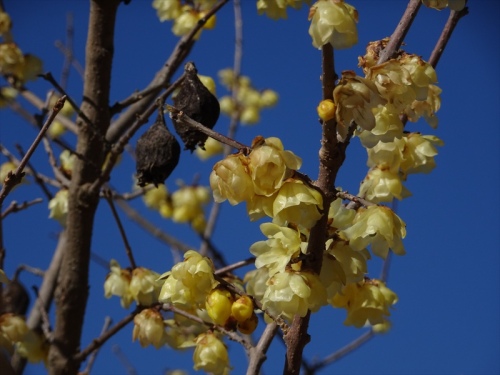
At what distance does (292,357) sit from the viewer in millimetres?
1701

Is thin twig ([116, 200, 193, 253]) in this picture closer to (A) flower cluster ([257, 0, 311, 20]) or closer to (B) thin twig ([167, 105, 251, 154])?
(A) flower cluster ([257, 0, 311, 20])

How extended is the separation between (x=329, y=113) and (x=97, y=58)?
1593mm

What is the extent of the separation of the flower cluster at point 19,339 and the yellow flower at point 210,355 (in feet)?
2.49

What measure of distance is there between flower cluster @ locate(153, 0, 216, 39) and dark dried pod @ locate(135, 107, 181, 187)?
1837mm

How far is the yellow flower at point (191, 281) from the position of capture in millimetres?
1802

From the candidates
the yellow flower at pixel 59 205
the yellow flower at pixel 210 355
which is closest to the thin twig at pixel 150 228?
the yellow flower at pixel 59 205

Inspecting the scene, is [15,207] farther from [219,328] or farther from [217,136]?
[217,136]

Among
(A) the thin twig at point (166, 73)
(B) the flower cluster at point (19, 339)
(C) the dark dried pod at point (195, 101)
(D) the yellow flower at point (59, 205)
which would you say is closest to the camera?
(C) the dark dried pod at point (195, 101)

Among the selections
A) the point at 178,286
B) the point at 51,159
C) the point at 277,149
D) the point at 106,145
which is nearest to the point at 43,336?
the point at 51,159

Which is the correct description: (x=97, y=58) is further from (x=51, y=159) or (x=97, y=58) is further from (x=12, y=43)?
(x=12, y=43)

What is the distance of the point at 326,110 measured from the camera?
4.80 ft

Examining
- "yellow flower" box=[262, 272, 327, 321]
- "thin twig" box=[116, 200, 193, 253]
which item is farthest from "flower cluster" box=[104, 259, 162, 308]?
"thin twig" box=[116, 200, 193, 253]

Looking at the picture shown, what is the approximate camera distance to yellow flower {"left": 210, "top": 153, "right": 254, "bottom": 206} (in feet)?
4.93

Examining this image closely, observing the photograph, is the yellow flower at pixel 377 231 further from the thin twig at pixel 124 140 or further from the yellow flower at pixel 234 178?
the thin twig at pixel 124 140
